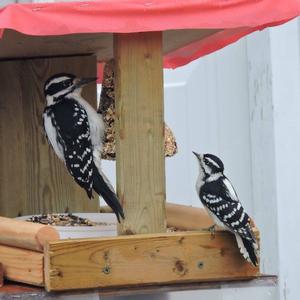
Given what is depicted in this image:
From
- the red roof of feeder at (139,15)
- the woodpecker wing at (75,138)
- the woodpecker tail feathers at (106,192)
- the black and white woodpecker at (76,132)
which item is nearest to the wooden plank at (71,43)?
the black and white woodpecker at (76,132)

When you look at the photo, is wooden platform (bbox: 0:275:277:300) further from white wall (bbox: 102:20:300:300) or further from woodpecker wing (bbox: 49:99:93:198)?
white wall (bbox: 102:20:300:300)

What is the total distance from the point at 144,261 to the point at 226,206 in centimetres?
38

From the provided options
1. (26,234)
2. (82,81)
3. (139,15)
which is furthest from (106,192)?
(139,15)

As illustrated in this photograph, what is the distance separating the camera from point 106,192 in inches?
158

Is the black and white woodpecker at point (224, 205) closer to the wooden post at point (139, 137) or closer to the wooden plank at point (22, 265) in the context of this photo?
the wooden post at point (139, 137)

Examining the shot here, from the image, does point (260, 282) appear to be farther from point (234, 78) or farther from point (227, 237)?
point (234, 78)

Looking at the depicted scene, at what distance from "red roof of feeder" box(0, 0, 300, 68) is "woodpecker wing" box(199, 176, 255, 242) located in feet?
2.01

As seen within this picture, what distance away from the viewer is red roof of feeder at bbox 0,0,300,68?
3.67 m

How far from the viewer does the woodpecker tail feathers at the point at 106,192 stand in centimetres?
395

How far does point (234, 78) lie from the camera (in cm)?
578

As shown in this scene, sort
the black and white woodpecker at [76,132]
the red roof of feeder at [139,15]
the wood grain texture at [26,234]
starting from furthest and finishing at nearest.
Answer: the black and white woodpecker at [76,132] < the wood grain texture at [26,234] < the red roof of feeder at [139,15]

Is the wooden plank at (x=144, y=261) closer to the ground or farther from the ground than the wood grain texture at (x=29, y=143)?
closer to the ground

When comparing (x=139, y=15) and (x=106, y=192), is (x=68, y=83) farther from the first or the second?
(x=139, y=15)

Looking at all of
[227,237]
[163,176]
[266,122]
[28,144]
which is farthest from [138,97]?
[266,122]
